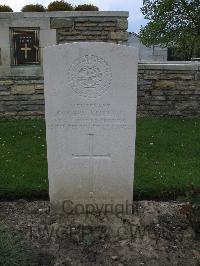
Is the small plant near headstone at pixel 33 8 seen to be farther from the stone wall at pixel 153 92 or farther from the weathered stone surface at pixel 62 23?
the stone wall at pixel 153 92

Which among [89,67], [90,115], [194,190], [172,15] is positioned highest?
[172,15]

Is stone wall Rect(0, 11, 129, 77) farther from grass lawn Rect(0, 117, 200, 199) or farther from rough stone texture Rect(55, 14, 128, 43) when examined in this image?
grass lawn Rect(0, 117, 200, 199)

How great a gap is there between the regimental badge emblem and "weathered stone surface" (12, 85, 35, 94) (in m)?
4.02

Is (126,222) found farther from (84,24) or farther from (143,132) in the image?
(84,24)

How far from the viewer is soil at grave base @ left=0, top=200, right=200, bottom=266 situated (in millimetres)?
3074

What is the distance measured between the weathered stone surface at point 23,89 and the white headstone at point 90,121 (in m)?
3.94

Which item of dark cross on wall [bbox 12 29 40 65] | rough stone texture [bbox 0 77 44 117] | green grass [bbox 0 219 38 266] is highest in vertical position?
dark cross on wall [bbox 12 29 40 65]

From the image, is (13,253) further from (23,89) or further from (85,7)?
(85,7)

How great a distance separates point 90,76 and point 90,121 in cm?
40

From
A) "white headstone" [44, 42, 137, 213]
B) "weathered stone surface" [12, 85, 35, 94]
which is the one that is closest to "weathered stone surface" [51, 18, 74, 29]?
"weathered stone surface" [12, 85, 35, 94]

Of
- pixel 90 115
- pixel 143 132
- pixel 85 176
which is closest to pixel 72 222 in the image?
pixel 85 176

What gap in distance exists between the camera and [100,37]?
7.11 metres

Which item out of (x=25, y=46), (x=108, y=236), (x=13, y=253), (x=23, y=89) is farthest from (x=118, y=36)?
(x=13, y=253)

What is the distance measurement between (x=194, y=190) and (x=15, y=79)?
4708mm
